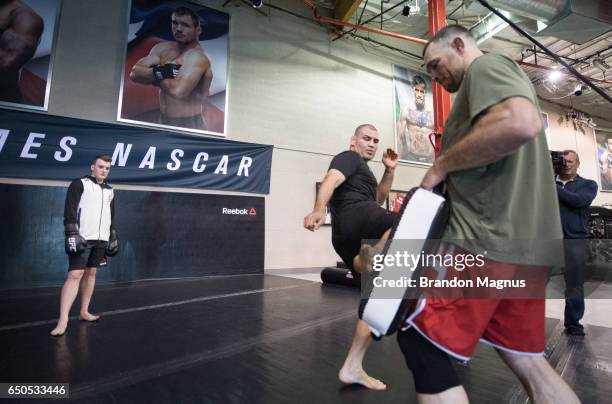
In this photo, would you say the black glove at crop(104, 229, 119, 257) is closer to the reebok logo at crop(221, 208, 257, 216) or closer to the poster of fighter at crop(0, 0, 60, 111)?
the reebok logo at crop(221, 208, 257, 216)

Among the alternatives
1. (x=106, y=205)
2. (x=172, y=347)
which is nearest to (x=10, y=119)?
→ (x=106, y=205)

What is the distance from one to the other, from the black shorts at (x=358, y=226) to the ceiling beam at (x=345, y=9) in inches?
217

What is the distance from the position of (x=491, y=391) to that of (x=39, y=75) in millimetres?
5793

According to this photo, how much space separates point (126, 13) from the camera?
16.3 feet

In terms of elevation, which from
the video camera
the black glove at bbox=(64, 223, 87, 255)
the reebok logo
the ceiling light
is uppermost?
the ceiling light

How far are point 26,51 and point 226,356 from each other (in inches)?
192

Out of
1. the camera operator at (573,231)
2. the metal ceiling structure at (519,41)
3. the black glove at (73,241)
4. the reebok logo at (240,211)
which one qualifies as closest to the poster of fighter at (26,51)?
the reebok logo at (240,211)

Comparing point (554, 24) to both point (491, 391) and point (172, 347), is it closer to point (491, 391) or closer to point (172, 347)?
point (491, 391)

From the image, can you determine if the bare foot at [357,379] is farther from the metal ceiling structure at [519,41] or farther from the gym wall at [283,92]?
the metal ceiling structure at [519,41]

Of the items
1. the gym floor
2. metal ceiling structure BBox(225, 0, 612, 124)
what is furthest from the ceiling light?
the gym floor

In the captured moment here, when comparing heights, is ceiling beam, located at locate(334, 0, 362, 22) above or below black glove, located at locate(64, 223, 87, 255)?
above

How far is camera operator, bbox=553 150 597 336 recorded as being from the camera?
2.34 metres

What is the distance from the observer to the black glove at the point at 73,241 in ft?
7.80

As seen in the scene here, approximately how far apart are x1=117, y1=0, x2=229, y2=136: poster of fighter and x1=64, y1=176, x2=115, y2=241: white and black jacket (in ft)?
8.65
